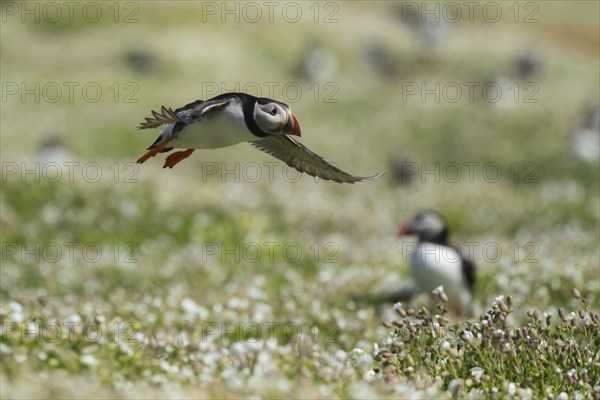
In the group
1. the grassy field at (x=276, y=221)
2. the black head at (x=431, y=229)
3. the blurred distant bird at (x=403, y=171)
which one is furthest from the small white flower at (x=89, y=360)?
the blurred distant bird at (x=403, y=171)

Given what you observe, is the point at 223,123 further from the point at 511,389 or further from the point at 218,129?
the point at 511,389

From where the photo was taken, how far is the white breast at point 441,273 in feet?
37.1

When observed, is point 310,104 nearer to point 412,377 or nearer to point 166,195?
point 166,195

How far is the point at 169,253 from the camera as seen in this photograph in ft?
52.5

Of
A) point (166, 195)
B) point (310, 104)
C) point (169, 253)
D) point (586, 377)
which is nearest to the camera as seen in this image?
point (586, 377)

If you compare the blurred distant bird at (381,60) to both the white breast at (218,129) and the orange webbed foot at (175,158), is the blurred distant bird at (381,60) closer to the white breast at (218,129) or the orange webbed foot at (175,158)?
the orange webbed foot at (175,158)

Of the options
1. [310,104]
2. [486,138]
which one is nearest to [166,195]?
[486,138]

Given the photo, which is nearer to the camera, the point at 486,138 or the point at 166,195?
the point at 166,195

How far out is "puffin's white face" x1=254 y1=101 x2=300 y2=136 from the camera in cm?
612

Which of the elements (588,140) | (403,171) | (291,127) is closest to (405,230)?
(291,127)

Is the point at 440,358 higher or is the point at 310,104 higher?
the point at 440,358

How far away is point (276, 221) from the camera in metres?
19.2

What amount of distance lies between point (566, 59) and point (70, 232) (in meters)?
52.3

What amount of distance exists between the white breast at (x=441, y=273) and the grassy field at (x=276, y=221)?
39cm
